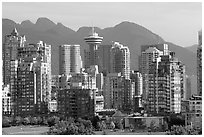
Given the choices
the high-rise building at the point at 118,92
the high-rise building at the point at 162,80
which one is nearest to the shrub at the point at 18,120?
the high-rise building at the point at 118,92

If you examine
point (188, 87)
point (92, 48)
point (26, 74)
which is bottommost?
point (188, 87)

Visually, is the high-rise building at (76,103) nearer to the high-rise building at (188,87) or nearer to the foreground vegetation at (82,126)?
the foreground vegetation at (82,126)

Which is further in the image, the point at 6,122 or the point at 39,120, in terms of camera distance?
the point at 39,120

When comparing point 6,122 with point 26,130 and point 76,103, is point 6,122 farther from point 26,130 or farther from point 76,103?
point 76,103

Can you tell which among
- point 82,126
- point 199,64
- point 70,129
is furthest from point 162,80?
point 70,129

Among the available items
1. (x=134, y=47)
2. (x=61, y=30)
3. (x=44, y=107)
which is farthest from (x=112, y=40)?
(x=44, y=107)
